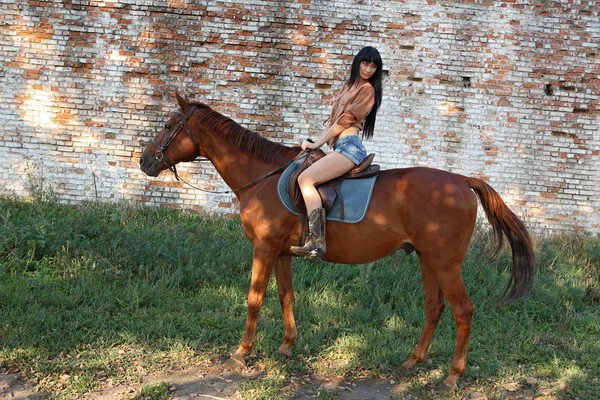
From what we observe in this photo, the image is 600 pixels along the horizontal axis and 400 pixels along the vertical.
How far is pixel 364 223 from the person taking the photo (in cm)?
438

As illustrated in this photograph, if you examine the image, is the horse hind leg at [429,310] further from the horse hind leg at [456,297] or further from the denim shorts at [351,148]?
the denim shorts at [351,148]

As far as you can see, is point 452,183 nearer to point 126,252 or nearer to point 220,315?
point 220,315

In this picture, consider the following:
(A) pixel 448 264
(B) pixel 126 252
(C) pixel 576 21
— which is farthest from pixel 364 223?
(C) pixel 576 21

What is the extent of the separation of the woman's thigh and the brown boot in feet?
0.90

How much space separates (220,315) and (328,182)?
196 centimetres

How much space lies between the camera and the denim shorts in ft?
14.7

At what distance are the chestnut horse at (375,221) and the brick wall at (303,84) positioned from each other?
3742 millimetres

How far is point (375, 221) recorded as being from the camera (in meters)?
4.39

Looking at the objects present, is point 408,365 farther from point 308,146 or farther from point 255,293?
point 308,146

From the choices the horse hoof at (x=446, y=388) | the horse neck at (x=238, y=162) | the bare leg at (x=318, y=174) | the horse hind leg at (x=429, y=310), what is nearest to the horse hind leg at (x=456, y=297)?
the horse hoof at (x=446, y=388)

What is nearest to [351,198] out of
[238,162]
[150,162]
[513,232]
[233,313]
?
[238,162]

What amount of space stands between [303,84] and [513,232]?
15.9 feet

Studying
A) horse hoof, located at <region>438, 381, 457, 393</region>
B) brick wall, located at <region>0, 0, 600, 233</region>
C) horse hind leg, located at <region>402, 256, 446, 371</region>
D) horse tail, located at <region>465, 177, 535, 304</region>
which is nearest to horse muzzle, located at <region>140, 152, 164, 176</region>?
horse hind leg, located at <region>402, 256, 446, 371</region>

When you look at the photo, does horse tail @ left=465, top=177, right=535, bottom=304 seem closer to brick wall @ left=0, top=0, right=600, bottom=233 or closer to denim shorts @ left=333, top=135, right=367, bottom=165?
denim shorts @ left=333, top=135, right=367, bottom=165
